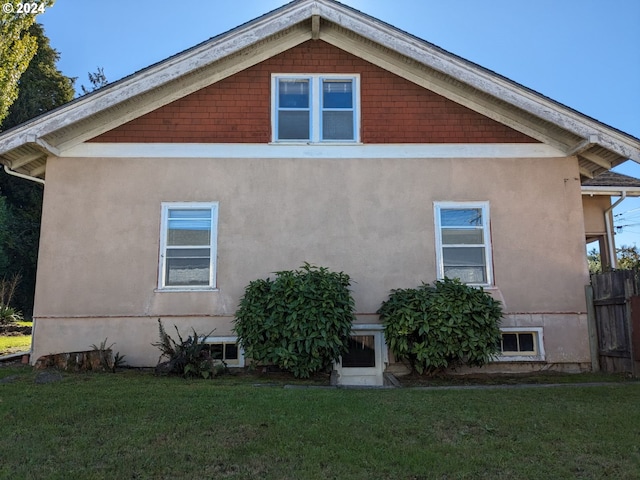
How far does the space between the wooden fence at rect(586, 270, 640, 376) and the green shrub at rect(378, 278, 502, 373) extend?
1.82 metres

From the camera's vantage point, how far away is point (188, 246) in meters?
9.21

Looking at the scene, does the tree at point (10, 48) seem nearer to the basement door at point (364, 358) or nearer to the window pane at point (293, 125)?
the window pane at point (293, 125)

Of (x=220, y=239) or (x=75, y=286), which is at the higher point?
(x=220, y=239)

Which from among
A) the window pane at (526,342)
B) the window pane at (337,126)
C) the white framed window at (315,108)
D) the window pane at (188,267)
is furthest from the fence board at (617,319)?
the window pane at (188,267)

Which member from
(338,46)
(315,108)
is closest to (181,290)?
(315,108)

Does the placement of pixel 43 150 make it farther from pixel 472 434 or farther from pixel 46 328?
pixel 472 434

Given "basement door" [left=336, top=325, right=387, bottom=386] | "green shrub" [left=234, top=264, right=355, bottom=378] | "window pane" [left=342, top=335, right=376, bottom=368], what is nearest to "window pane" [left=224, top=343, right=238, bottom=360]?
"green shrub" [left=234, top=264, right=355, bottom=378]

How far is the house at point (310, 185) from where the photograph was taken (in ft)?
29.5

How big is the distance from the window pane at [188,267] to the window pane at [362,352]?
269 centimetres

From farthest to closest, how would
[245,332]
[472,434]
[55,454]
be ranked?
1. [245,332]
2. [472,434]
3. [55,454]

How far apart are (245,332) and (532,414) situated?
14.0 feet

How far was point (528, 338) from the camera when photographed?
30.0ft

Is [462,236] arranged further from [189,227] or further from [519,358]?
[189,227]

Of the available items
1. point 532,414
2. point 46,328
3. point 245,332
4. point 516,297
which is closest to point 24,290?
point 46,328
